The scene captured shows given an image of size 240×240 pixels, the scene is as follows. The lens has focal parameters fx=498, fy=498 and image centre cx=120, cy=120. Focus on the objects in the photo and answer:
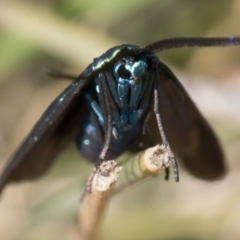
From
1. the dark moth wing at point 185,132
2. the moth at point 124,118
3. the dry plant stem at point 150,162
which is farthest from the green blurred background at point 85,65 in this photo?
the dry plant stem at point 150,162

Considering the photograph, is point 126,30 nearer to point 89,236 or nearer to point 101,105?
point 89,236

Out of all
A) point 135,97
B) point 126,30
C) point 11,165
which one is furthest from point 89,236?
point 126,30

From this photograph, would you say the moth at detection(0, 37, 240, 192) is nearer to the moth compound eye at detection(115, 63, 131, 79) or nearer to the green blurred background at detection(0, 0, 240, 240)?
the moth compound eye at detection(115, 63, 131, 79)

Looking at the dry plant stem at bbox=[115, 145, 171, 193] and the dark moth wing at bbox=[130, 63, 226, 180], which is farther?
the dark moth wing at bbox=[130, 63, 226, 180]

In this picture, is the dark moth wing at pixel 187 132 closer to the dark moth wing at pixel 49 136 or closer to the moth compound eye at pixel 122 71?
the moth compound eye at pixel 122 71

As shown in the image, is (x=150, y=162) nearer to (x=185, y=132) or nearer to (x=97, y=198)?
(x=97, y=198)

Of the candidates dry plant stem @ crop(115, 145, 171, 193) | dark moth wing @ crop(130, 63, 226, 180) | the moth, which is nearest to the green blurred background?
dark moth wing @ crop(130, 63, 226, 180)
